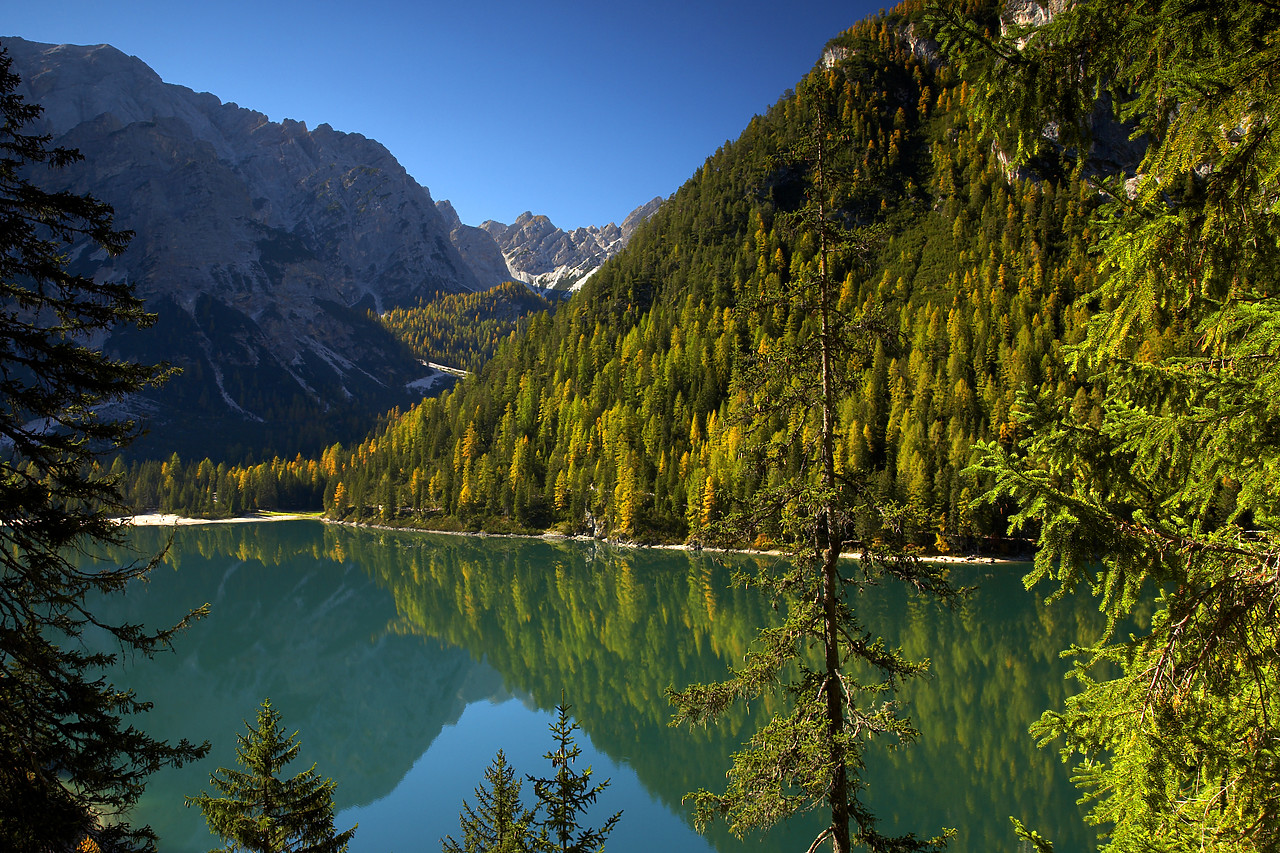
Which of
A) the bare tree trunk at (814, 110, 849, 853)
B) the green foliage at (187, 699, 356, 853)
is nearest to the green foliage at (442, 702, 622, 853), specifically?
the green foliage at (187, 699, 356, 853)

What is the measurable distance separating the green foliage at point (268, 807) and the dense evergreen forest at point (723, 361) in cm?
4161

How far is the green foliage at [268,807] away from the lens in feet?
28.7

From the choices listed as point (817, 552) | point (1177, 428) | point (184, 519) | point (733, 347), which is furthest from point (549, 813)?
point (184, 519)

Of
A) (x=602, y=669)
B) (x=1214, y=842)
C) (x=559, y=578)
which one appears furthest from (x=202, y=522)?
(x=1214, y=842)

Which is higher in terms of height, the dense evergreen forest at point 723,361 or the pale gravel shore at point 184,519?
the dense evergreen forest at point 723,361

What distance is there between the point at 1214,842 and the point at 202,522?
147277mm

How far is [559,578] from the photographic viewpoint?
6159cm

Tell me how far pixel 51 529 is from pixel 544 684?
33678 mm

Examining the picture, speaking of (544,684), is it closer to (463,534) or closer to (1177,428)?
(1177,428)

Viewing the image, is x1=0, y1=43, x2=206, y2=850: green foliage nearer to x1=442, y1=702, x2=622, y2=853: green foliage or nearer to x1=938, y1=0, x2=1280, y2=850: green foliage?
x1=442, y1=702, x2=622, y2=853: green foliage

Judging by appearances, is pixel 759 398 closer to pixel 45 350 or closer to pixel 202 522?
pixel 45 350

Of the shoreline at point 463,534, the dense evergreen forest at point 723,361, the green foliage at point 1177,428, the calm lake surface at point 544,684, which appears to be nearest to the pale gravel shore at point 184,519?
the shoreline at point 463,534

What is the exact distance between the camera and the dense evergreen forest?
7012 cm

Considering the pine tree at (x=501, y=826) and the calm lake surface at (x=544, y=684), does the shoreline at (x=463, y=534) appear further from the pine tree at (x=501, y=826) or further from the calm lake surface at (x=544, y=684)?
the pine tree at (x=501, y=826)
